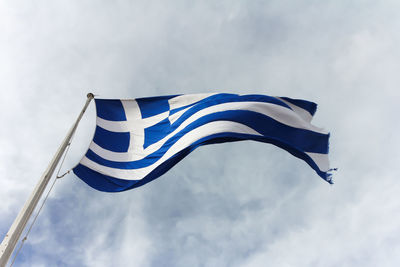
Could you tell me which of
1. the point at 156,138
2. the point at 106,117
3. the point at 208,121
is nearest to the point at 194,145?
→ the point at 208,121

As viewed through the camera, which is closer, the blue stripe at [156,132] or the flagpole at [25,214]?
the flagpole at [25,214]

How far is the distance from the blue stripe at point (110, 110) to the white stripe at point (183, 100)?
159 centimetres

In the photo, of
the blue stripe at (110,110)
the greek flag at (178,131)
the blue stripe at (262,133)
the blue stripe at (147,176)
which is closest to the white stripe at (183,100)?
the greek flag at (178,131)

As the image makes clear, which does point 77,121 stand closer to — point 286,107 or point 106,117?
point 106,117

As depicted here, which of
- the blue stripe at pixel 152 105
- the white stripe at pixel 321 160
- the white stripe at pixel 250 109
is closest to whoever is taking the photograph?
the white stripe at pixel 321 160

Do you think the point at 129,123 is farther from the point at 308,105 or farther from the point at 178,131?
the point at 308,105

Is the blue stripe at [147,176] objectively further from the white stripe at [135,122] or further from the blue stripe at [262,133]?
the white stripe at [135,122]

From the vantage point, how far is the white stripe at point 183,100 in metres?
9.91

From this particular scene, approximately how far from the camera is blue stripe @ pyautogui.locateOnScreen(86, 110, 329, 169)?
8414mm

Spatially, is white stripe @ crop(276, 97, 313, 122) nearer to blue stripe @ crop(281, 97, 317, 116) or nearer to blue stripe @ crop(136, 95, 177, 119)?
blue stripe @ crop(281, 97, 317, 116)

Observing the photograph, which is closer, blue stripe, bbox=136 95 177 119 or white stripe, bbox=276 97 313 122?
blue stripe, bbox=136 95 177 119

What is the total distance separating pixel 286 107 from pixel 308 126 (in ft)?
2.99

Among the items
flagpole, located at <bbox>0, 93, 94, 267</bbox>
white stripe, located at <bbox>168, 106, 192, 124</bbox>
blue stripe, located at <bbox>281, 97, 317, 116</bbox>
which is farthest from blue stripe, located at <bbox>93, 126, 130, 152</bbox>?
blue stripe, located at <bbox>281, 97, 317, 116</bbox>

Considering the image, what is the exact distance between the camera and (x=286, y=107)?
9.52 m
